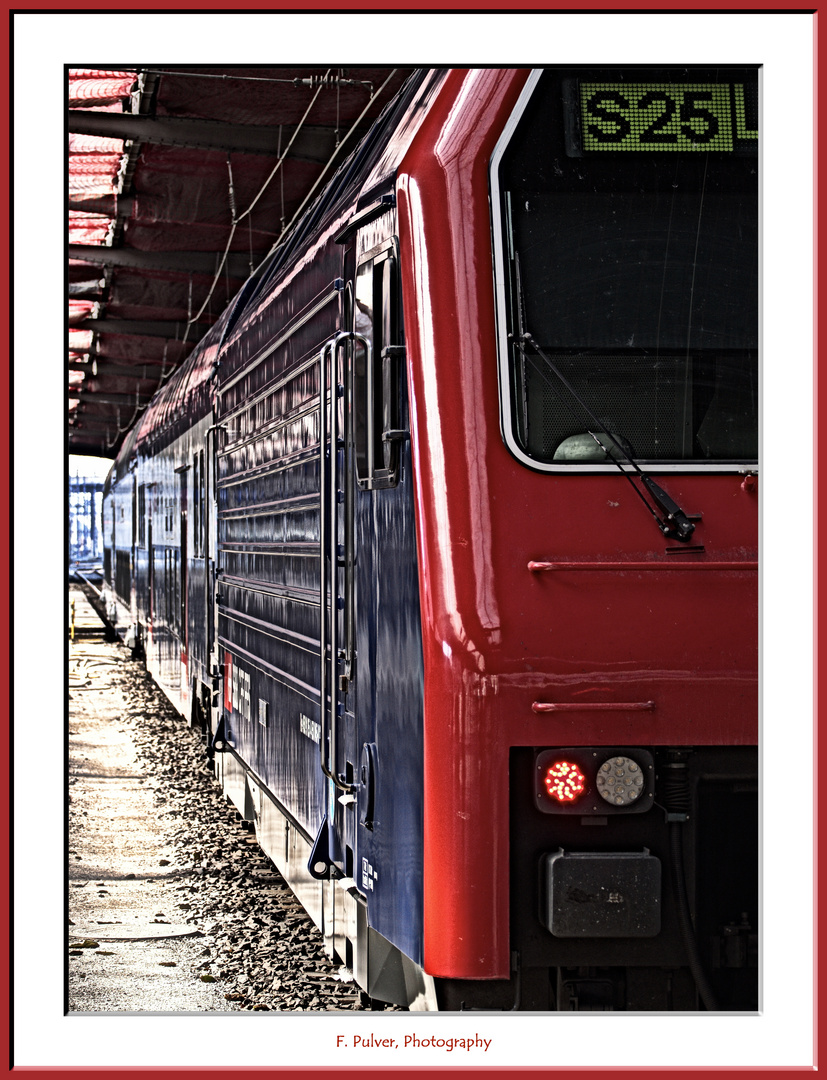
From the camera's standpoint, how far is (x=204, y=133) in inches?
411

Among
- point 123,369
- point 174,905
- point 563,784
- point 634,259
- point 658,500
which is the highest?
point 123,369

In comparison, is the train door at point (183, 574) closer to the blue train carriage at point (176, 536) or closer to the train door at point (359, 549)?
the blue train carriage at point (176, 536)

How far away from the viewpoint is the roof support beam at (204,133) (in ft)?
33.1

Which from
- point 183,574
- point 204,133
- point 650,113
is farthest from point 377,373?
point 183,574

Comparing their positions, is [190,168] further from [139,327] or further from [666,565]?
[139,327]

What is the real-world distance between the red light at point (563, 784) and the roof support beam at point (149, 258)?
12720 mm

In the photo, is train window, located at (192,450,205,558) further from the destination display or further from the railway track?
the destination display

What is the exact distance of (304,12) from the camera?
318cm

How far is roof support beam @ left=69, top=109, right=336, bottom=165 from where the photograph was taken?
33.1 ft

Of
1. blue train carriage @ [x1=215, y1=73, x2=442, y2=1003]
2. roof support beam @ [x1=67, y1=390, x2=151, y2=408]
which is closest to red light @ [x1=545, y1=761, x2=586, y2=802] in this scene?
blue train carriage @ [x1=215, y1=73, x2=442, y2=1003]

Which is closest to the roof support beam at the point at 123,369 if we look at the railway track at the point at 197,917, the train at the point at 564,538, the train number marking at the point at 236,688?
the railway track at the point at 197,917

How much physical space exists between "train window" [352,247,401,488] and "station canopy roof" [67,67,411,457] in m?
1.81

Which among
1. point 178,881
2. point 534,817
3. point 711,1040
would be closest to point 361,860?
point 534,817
